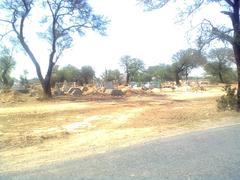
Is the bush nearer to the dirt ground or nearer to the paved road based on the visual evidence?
the dirt ground

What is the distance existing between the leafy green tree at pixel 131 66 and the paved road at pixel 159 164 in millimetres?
91959

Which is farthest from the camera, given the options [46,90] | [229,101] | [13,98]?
[46,90]

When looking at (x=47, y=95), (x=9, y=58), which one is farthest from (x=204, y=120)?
(x=9, y=58)

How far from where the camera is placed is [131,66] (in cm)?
10075

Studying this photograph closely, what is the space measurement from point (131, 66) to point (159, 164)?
310 ft

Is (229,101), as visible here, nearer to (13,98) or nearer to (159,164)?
(159,164)

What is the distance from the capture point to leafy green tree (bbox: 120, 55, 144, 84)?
101 metres

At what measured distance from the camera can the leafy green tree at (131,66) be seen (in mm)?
100750

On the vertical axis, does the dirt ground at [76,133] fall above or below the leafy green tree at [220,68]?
below

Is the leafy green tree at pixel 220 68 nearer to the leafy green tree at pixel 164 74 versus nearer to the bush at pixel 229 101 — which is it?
the leafy green tree at pixel 164 74

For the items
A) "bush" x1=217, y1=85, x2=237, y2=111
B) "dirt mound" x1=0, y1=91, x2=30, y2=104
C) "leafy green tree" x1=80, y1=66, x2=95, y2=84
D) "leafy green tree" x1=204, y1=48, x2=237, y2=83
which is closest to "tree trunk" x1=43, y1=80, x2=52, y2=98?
"dirt mound" x1=0, y1=91, x2=30, y2=104

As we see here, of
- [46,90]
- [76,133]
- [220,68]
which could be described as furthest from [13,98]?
[220,68]

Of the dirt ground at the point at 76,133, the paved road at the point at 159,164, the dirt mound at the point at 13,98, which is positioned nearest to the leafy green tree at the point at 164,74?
the dirt mound at the point at 13,98

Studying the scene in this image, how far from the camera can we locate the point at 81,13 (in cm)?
3269
